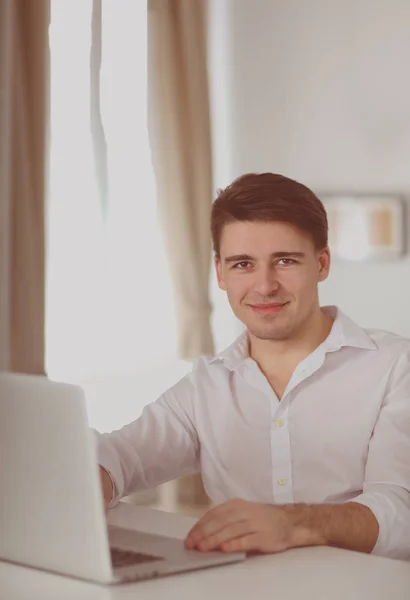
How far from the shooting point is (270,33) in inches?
227

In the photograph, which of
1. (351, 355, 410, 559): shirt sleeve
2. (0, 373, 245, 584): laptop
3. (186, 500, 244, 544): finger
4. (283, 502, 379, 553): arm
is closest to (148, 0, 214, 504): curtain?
(351, 355, 410, 559): shirt sleeve

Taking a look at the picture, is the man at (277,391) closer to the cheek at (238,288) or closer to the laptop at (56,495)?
the cheek at (238,288)

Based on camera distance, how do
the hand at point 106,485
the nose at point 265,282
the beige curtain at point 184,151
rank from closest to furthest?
the hand at point 106,485 < the nose at point 265,282 < the beige curtain at point 184,151

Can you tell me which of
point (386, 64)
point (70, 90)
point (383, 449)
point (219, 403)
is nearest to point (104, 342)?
point (70, 90)

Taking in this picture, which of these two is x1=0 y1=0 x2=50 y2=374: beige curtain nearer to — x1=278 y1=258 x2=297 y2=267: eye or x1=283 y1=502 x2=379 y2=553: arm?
x1=278 y1=258 x2=297 y2=267: eye

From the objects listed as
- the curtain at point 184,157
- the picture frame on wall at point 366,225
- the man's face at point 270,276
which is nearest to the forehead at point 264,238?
the man's face at point 270,276

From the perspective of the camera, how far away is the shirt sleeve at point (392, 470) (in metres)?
1.97

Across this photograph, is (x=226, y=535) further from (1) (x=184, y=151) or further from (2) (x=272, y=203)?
(1) (x=184, y=151)

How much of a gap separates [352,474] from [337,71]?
3.67 metres

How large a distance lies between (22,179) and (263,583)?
3.08m

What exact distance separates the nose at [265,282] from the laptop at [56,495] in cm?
82

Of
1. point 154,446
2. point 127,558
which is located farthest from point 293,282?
point 127,558

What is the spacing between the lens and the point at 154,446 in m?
A: 2.43

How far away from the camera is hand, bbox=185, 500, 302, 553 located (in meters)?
1.69
